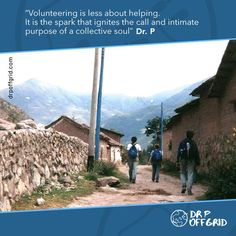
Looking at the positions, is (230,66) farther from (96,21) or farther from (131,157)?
(96,21)

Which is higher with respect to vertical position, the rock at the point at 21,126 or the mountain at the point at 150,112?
the mountain at the point at 150,112

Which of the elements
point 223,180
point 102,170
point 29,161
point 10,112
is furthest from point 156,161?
point 10,112

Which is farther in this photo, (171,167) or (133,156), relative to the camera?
(133,156)

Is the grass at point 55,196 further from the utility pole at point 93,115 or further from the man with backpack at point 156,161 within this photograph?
the man with backpack at point 156,161

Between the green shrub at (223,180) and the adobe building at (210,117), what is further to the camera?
the adobe building at (210,117)

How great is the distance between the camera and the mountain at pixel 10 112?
5.42 meters

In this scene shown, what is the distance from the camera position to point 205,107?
9250 millimetres

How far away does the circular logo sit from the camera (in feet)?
17.4

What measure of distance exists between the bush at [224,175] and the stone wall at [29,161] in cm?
224

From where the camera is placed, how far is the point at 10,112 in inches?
231

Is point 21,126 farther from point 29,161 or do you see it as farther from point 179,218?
point 179,218

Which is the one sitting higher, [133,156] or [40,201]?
[133,156]

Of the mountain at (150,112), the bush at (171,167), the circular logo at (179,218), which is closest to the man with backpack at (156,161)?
the bush at (171,167)

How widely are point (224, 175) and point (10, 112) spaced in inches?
107
